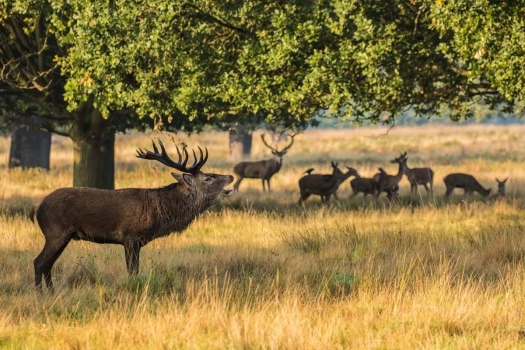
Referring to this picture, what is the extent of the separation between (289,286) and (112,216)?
7.36 feet

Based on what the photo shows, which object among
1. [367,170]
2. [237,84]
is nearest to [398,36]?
[237,84]

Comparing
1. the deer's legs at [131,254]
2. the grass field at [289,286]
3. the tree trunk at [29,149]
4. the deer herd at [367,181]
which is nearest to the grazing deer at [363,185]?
the deer herd at [367,181]

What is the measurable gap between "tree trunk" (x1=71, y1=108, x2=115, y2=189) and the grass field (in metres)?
3.47

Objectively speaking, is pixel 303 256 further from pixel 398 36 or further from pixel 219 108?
pixel 219 108

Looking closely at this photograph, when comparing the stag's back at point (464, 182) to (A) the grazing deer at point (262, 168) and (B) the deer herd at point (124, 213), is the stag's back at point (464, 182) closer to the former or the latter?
(A) the grazing deer at point (262, 168)

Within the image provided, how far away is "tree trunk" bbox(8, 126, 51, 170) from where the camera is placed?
111ft

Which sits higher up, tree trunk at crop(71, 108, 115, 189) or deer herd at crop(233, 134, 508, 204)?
tree trunk at crop(71, 108, 115, 189)

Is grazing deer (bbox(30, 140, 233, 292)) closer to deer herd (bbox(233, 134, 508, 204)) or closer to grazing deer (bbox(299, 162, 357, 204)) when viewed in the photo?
deer herd (bbox(233, 134, 508, 204))

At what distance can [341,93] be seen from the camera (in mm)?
15859

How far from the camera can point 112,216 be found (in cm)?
1079

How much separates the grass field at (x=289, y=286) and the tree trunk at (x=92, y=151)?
3470 mm

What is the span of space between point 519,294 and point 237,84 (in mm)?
7916

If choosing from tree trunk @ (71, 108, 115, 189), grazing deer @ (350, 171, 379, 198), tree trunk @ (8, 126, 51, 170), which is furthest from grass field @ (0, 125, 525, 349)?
tree trunk @ (8, 126, 51, 170)

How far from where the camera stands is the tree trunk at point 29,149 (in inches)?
Result: 1335
